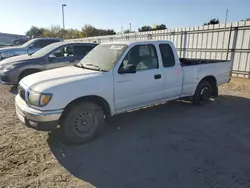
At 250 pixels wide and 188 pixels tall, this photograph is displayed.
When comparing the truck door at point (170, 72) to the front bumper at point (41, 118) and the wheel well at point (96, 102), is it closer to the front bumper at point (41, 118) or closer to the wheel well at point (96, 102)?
the wheel well at point (96, 102)

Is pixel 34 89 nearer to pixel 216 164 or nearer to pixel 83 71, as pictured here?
pixel 83 71

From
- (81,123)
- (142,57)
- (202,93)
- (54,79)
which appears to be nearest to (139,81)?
(142,57)

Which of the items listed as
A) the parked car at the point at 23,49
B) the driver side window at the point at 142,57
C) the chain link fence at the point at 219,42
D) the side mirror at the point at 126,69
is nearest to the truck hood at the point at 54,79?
the side mirror at the point at 126,69

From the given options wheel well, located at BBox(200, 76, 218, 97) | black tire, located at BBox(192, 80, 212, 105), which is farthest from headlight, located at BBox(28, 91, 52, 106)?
wheel well, located at BBox(200, 76, 218, 97)

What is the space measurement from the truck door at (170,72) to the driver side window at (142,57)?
261mm

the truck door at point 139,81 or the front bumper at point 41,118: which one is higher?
the truck door at point 139,81

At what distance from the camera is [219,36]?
37.3ft

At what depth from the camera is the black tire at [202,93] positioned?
6.15 metres

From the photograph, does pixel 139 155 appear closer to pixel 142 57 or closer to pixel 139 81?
pixel 139 81

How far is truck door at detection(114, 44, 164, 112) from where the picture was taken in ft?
14.0

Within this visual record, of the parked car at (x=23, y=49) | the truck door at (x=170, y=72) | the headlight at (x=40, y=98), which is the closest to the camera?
the headlight at (x=40, y=98)

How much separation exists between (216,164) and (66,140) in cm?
259

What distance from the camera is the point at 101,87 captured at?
3947 mm

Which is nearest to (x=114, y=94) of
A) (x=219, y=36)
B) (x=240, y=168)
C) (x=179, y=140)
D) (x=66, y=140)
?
(x=66, y=140)
